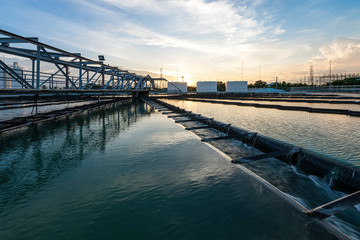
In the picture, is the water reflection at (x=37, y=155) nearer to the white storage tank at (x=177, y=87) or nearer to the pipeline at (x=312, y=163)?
the pipeline at (x=312, y=163)

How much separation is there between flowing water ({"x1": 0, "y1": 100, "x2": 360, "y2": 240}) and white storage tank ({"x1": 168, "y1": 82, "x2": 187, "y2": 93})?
239 ft

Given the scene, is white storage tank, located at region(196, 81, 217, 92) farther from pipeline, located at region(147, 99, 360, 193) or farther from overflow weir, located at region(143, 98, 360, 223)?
overflow weir, located at region(143, 98, 360, 223)

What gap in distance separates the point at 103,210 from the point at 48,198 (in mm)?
1409

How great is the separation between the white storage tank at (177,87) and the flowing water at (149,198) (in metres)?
72.9

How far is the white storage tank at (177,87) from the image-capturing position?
78887 mm

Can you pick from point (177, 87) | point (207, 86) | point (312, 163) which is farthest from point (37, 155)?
point (207, 86)

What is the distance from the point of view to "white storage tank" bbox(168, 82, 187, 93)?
259ft

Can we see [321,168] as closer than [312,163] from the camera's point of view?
Yes

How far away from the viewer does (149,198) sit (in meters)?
4.05

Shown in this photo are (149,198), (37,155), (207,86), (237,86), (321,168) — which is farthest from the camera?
(207,86)

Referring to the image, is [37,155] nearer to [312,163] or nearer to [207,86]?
[312,163]

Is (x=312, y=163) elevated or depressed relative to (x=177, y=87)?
depressed

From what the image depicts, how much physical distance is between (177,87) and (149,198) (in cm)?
7705

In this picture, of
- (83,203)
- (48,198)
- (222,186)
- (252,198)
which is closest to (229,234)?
(252,198)
